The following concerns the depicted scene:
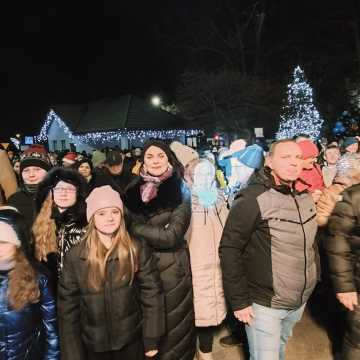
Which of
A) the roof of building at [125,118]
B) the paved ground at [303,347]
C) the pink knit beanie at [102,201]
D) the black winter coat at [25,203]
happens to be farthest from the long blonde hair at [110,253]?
the roof of building at [125,118]

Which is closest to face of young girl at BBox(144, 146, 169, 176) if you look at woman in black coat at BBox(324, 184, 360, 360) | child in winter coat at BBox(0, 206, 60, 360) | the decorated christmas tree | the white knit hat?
the white knit hat

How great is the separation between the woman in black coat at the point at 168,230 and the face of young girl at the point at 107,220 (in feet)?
0.83

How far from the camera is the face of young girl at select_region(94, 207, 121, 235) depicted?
320cm

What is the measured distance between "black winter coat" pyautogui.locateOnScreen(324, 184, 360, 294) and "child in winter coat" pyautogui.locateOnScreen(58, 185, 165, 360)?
1.27 metres

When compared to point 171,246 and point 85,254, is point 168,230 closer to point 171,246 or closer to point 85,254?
point 171,246

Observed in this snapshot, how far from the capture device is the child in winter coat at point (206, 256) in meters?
4.01

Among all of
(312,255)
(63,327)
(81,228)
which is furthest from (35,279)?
(312,255)

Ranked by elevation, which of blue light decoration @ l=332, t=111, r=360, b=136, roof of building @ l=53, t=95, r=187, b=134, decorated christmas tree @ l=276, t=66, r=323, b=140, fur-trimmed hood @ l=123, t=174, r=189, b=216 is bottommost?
fur-trimmed hood @ l=123, t=174, r=189, b=216

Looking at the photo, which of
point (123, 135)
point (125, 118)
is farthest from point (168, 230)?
point (125, 118)

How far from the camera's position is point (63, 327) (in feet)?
10.0

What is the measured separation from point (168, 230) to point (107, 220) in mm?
506

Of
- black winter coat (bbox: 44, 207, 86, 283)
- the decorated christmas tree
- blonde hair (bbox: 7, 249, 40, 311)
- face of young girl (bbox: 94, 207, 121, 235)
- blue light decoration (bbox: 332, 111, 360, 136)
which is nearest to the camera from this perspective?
blonde hair (bbox: 7, 249, 40, 311)

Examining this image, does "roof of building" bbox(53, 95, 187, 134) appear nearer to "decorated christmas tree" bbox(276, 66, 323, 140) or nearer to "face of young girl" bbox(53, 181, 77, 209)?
"decorated christmas tree" bbox(276, 66, 323, 140)

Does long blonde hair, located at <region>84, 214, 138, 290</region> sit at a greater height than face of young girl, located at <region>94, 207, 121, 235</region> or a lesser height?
lesser
